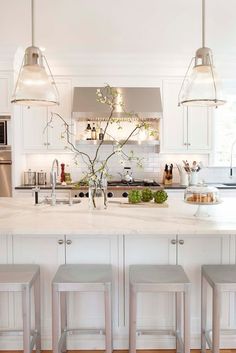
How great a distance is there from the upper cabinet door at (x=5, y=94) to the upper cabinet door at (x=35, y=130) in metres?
0.46

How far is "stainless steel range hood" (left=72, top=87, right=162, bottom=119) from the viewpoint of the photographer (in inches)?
185

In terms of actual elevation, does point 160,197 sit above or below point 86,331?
above

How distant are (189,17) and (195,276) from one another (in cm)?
253

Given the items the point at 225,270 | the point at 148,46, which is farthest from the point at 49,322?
the point at 148,46

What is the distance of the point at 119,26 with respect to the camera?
366 centimetres

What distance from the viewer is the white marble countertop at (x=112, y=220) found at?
1952 millimetres

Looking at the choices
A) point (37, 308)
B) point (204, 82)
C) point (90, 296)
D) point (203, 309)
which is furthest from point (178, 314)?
point (204, 82)

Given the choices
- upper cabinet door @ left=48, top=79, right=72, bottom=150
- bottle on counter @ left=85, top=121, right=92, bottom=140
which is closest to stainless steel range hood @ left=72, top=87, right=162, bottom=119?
upper cabinet door @ left=48, top=79, right=72, bottom=150

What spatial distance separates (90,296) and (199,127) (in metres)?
3.31

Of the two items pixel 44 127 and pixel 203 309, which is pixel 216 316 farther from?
pixel 44 127

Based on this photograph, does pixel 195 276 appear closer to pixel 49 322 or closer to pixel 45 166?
pixel 49 322

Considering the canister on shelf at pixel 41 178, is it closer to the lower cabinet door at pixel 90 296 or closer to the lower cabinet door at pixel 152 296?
the lower cabinet door at pixel 90 296

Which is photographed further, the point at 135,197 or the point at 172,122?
the point at 172,122

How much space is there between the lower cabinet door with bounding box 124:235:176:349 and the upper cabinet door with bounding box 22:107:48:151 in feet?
9.59
